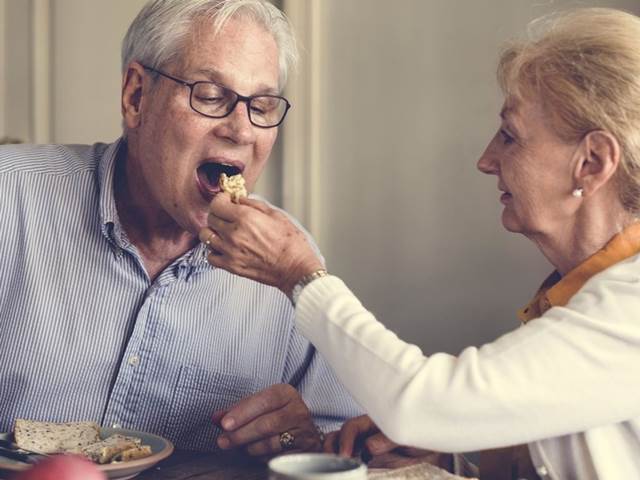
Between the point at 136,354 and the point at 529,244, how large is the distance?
1.23 m

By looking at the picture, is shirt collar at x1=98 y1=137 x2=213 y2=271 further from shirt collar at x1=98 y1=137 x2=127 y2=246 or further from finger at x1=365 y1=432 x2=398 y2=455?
finger at x1=365 y1=432 x2=398 y2=455

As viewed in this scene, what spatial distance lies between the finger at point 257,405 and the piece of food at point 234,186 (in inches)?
14.9

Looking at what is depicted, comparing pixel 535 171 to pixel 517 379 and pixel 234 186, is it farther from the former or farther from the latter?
pixel 234 186

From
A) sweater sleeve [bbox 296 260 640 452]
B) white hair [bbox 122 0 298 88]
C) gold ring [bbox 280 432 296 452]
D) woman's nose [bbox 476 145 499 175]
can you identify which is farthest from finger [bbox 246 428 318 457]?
white hair [bbox 122 0 298 88]

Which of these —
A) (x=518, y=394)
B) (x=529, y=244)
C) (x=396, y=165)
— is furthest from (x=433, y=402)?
(x=396, y=165)

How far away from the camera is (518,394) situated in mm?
1258

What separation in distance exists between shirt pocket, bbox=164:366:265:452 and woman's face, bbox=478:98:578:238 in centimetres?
76

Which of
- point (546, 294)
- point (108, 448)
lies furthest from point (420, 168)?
point (108, 448)

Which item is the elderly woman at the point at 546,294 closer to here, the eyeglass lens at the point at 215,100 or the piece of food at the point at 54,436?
the piece of food at the point at 54,436

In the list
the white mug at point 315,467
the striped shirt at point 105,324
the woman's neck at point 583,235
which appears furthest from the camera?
the striped shirt at point 105,324

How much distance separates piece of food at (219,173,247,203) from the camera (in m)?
1.66

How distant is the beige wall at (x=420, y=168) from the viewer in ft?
8.57

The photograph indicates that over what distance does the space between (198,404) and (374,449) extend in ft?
1.63

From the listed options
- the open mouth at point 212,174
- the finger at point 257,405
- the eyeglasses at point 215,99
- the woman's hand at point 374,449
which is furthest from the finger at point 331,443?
the eyeglasses at point 215,99
